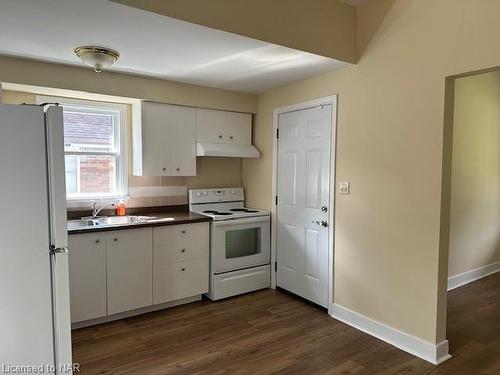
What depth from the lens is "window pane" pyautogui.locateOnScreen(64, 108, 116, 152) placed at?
11.3 ft

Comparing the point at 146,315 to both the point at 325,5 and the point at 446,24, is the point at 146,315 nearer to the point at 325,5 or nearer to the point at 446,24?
the point at 325,5

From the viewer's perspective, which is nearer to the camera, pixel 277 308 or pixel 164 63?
pixel 164 63

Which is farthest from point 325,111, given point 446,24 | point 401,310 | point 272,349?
point 272,349

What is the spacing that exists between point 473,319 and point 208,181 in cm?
304

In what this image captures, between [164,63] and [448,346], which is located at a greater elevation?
[164,63]

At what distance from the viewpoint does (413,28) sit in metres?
2.56

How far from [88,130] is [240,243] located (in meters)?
1.98

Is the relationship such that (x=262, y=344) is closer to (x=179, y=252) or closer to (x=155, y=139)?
(x=179, y=252)

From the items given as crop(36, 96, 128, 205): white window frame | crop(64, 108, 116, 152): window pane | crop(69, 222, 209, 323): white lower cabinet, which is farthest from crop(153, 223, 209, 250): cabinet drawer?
crop(64, 108, 116, 152): window pane

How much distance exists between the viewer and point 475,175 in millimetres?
4168

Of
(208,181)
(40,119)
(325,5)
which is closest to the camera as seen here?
(40,119)

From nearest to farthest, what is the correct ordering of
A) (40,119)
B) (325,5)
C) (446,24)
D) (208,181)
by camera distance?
(40,119) → (446,24) → (325,5) → (208,181)

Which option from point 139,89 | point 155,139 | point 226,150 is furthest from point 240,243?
point 139,89

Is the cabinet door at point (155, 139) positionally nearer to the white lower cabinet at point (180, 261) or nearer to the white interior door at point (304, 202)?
the white lower cabinet at point (180, 261)
